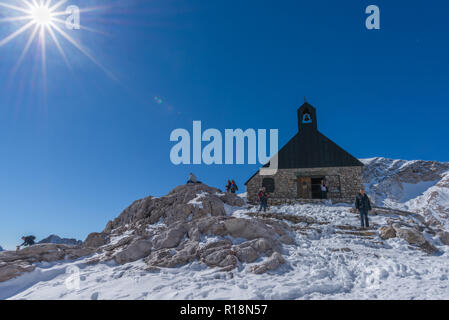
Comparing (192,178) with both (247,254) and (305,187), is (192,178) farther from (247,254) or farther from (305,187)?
(247,254)

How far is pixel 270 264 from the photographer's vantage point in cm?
659

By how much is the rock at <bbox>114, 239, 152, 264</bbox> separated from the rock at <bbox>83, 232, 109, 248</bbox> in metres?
4.52

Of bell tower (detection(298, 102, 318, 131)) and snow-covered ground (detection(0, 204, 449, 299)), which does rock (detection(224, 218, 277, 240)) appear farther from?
bell tower (detection(298, 102, 318, 131))

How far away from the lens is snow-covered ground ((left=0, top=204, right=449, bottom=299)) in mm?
5062

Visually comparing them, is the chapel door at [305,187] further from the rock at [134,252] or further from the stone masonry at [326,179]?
the rock at [134,252]

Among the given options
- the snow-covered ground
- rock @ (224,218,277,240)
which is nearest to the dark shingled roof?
the snow-covered ground

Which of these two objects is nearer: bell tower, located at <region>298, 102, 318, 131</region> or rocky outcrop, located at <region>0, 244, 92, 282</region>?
rocky outcrop, located at <region>0, 244, 92, 282</region>

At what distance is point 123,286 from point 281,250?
16.6ft

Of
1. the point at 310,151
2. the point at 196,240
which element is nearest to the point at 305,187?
the point at 310,151

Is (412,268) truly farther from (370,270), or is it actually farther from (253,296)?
(253,296)

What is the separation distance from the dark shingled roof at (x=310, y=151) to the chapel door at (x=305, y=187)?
1.22 meters

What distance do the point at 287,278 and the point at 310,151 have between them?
16.1 meters
